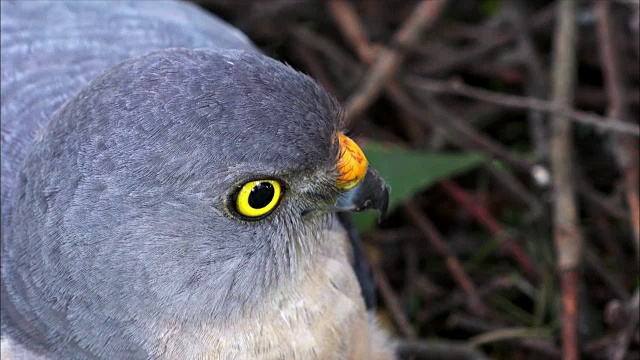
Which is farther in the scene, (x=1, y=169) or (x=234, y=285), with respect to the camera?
(x=1, y=169)

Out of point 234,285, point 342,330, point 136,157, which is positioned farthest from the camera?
point 342,330

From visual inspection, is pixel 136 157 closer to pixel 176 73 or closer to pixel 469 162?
pixel 176 73

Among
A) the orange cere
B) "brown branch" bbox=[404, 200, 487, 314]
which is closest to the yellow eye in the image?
the orange cere

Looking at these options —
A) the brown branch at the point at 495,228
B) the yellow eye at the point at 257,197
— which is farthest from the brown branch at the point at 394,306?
the yellow eye at the point at 257,197

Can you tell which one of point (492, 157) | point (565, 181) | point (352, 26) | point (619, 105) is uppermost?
point (352, 26)

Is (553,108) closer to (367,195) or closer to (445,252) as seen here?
(445,252)

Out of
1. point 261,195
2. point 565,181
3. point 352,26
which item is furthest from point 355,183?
point 352,26

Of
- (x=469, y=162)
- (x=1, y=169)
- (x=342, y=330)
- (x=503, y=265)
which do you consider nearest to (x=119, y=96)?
(x=1, y=169)

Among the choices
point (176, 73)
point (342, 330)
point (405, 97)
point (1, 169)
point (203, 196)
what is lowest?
point (342, 330)
